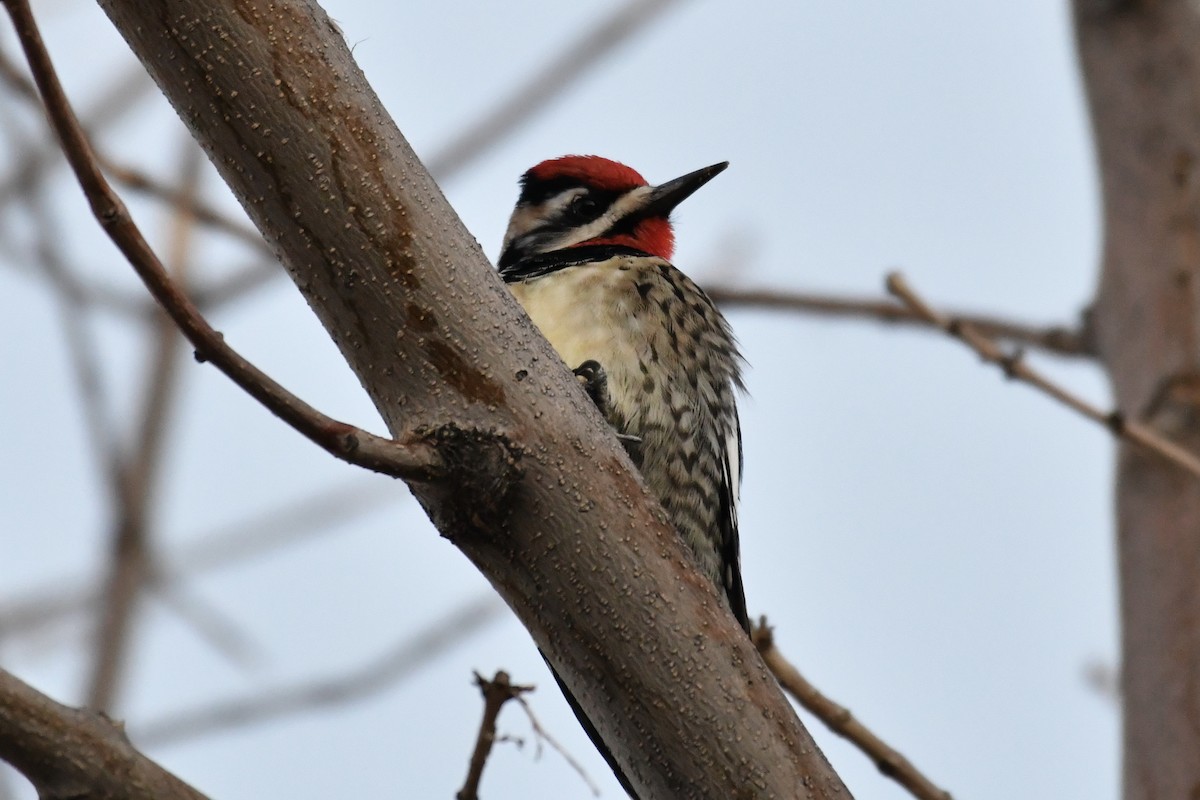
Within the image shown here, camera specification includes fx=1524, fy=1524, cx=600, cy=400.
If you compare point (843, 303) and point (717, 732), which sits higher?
point (843, 303)

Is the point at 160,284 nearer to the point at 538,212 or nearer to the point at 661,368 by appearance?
the point at 661,368

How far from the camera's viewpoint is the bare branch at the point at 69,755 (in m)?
1.82

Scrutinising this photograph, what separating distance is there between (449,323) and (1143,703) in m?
2.02

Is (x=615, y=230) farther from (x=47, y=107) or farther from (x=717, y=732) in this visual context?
(x=47, y=107)

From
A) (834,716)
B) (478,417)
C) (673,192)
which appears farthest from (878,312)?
(478,417)

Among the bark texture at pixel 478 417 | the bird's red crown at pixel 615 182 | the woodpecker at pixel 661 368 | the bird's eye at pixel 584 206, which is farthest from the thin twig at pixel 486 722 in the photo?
the bird's eye at pixel 584 206

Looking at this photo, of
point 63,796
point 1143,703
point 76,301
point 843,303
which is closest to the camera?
point 63,796

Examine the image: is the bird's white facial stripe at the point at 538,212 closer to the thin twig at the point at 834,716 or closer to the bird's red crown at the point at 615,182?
the bird's red crown at the point at 615,182

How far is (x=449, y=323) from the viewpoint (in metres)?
2.13

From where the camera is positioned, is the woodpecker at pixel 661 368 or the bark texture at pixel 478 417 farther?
the woodpecker at pixel 661 368

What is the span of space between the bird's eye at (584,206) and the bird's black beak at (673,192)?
0.61 feet

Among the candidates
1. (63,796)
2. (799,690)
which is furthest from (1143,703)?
(63,796)

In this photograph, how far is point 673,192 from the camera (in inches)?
182

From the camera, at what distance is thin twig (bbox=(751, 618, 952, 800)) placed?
2.75 metres
